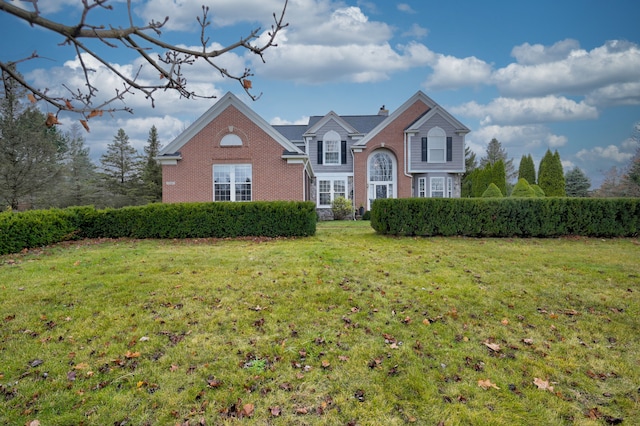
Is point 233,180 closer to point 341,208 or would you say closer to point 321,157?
point 341,208

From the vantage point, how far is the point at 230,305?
5191 mm

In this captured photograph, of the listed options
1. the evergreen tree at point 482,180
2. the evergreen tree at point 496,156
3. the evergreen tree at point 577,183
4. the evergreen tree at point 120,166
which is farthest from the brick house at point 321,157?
the evergreen tree at point 496,156

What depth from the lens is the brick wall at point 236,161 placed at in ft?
57.1

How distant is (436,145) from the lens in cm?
2323

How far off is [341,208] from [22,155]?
22.6m

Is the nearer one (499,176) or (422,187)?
(422,187)

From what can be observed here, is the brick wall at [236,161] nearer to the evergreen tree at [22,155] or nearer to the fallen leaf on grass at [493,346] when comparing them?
the evergreen tree at [22,155]

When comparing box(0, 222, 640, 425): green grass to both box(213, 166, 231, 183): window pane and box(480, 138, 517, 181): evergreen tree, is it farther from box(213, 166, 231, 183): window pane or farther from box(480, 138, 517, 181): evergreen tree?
box(480, 138, 517, 181): evergreen tree

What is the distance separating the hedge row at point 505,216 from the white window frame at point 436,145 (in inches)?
445

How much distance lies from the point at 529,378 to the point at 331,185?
71.7 ft

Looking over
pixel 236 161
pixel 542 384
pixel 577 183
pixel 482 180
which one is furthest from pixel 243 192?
pixel 577 183

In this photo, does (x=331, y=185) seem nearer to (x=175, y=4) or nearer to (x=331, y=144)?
(x=331, y=144)

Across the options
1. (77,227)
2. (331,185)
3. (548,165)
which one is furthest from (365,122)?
(77,227)

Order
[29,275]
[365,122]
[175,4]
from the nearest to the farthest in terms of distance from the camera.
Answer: [175,4] < [29,275] < [365,122]
